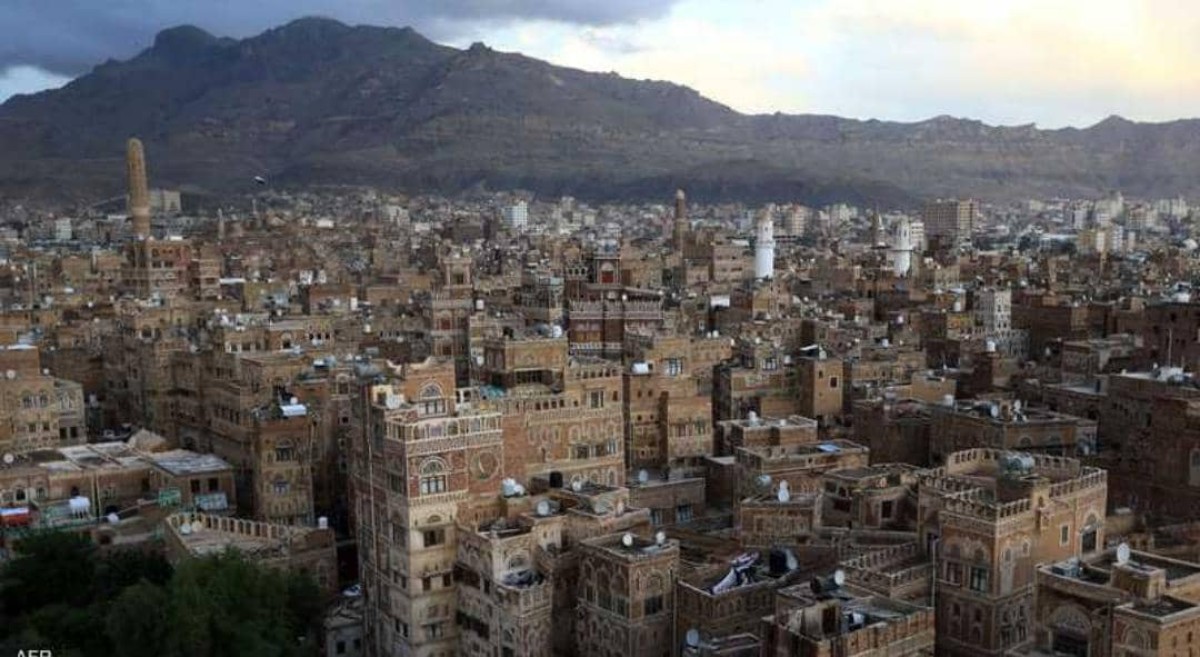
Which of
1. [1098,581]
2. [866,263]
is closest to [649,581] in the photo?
[1098,581]

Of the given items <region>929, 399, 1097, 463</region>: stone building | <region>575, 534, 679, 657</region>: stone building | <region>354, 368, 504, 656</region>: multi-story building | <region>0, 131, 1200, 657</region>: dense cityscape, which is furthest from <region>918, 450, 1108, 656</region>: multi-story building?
<region>354, 368, 504, 656</region>: multi-story building

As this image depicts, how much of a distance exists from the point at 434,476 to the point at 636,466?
20479 millimetres

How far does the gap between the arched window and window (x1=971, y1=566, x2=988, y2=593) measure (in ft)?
57.7

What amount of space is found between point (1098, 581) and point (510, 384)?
2804cm

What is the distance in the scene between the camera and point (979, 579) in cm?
3559

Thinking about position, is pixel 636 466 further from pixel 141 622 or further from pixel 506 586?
pixel 141 622

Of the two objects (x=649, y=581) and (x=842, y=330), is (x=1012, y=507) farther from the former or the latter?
(x=842, y=330)

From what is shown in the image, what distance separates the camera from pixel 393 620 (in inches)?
1708

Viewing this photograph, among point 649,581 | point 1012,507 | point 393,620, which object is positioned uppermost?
point 1012,507

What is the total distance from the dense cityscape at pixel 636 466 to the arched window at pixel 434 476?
96 millimetres

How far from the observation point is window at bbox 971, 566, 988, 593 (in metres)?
35.4

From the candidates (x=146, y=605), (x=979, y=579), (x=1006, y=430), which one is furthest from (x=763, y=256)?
(x=146, y=605)

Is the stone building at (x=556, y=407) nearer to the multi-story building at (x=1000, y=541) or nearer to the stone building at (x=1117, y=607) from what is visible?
the multi-story building at (x=1000, y=541)

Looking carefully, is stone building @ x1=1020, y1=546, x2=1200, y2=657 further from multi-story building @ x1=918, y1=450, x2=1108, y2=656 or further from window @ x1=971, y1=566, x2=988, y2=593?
window @ x1=971, y1=566, x2=988, y2=593
